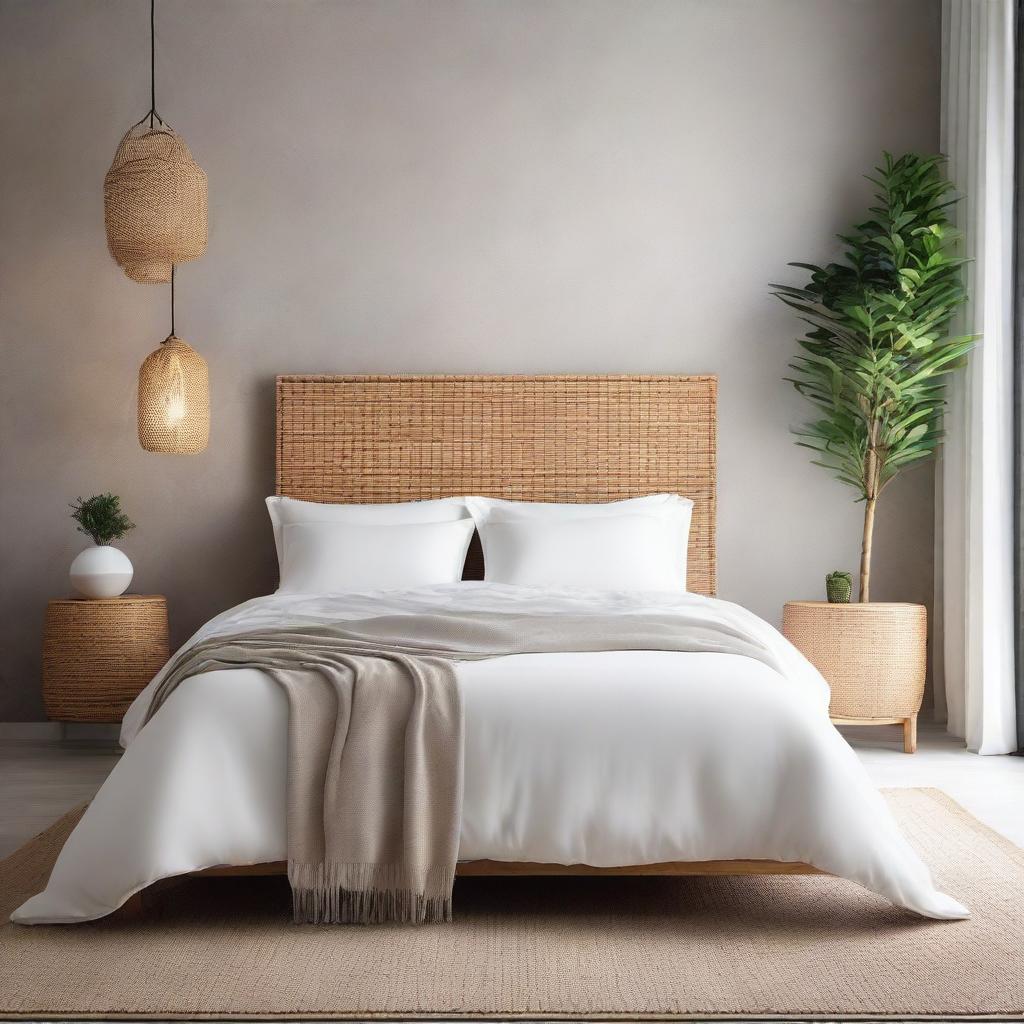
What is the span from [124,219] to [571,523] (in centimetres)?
207

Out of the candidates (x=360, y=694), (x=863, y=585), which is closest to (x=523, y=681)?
(x=360, y=694)

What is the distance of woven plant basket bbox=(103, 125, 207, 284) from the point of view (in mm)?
4340

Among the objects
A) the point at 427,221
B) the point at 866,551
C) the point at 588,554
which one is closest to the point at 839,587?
the point at 866,551

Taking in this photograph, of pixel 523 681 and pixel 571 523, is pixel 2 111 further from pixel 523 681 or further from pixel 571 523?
pixel 523 681

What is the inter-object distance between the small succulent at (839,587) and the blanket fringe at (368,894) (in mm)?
2624

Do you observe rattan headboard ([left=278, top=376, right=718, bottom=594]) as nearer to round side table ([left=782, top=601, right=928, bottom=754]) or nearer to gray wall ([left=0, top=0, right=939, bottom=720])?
gray wall ([left=0, top=0, right=939, bottom=720])

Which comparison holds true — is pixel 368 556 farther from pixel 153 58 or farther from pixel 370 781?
pixel 153 58

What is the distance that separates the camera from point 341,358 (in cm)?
513

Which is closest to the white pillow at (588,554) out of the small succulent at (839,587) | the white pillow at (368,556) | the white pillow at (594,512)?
the white pillow at (594,512)

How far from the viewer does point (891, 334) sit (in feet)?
15.4

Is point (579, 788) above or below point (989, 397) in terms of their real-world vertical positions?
below

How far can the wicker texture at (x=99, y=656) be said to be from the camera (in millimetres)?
4586

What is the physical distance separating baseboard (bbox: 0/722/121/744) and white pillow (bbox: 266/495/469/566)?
3.40ft

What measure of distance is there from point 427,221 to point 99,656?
7.62 ft
